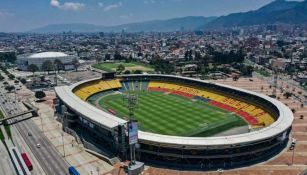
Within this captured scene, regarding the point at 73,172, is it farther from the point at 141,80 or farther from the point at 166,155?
the point at 141,80

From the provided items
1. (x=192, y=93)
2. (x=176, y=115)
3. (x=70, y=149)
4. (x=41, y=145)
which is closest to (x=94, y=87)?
(x=192, y=93)

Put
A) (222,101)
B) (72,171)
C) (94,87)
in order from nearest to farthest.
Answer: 1. (72,171)
2. (222,101)
3. (94,87)

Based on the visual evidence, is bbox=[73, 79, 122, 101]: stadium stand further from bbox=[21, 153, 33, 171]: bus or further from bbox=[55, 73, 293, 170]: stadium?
bbox=[21, 153, 33, 171]: bus

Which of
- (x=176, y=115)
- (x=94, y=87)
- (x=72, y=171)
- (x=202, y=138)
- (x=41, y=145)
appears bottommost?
Result: (x=41, y=145)

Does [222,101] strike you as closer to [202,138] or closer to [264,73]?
[202,138]

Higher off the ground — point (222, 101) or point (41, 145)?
point (222, 101)

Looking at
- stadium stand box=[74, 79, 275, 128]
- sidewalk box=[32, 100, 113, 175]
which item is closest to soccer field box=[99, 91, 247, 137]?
stadium stand box=[74, 79, 275, 128]
